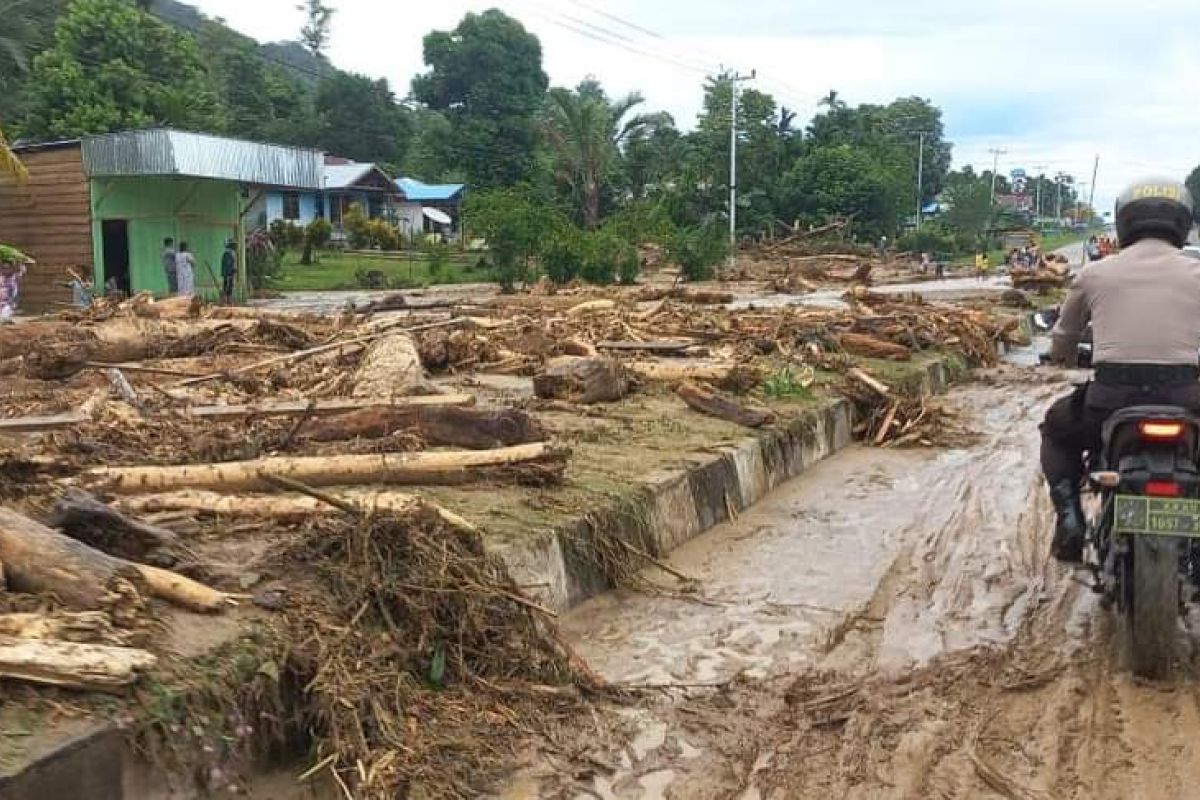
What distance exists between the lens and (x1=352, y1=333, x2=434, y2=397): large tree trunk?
9539mm

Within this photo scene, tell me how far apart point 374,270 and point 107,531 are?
32.0m

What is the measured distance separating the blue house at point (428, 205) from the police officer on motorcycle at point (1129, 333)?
56.6 metres

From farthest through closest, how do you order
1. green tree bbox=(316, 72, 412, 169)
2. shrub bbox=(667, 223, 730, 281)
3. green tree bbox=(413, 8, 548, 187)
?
green tree bbox=(316, 72, 412, 169), green tree bbox=(413, 8, 548, 187), shrub bbox=(667, 223, 730, 281)

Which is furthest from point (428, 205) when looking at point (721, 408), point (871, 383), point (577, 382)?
point (721, 408)

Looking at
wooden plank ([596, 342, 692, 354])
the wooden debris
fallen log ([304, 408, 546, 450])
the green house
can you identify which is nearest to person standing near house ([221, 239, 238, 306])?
the green house

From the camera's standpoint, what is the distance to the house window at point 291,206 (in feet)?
176

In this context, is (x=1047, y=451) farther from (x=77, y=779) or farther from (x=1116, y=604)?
(x=77, y=779)

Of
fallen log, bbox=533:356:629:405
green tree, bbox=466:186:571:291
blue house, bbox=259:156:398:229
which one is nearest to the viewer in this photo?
fallen log, bbox=533:356:629:405

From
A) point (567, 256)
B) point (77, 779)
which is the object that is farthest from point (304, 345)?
point (567, 256)

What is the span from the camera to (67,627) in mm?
3516

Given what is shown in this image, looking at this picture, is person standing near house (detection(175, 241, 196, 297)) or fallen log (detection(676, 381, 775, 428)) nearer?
fallen log (detection(676, 381, 775, 428))

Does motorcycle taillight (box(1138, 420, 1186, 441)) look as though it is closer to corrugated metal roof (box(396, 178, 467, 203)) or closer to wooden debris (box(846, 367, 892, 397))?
wooden debris (box(846, 367, 892, 397))

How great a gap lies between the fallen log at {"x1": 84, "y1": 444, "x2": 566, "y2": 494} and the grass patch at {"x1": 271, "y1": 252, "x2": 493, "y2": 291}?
1047 inches

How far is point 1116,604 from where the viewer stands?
217 inches
